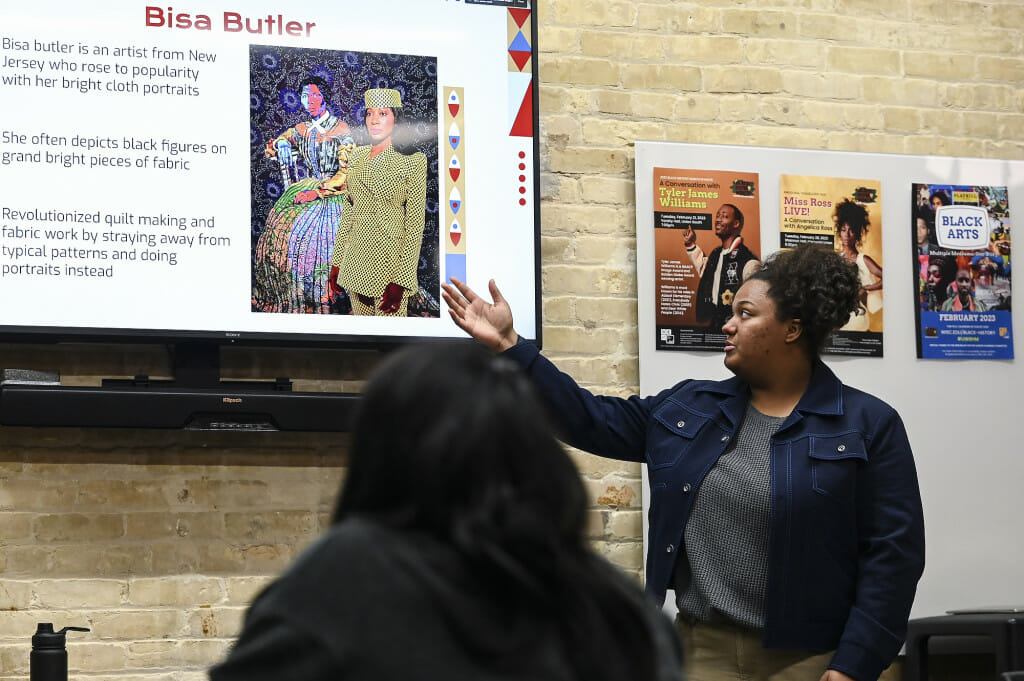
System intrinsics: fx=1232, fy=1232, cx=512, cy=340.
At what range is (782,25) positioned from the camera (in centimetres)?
365

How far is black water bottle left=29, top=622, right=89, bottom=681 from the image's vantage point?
2672 millimetres

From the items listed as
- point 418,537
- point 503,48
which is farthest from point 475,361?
→ point 503,48

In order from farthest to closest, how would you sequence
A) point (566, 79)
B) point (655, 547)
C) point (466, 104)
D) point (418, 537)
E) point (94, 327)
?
point (566, 79)
point (466, 104)
point (94, 327)
point (655, 547)
point (418, 537)

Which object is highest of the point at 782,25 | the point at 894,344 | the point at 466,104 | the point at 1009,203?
the point at 782,25

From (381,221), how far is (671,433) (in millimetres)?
1004

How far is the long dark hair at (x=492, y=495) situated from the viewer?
1.04m

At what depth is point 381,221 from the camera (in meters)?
3.16

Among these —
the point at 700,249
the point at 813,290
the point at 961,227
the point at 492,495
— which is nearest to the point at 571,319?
the point at 700,249

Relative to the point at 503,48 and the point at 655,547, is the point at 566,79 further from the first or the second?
the point at 655,547

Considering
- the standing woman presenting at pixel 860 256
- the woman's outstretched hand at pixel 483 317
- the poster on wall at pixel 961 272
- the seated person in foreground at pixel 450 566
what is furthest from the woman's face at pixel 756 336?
the seated person in foreground at pixel 450 566

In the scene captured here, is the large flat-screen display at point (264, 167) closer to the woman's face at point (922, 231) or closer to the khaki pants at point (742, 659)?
the khaki pants at point (742, 659)

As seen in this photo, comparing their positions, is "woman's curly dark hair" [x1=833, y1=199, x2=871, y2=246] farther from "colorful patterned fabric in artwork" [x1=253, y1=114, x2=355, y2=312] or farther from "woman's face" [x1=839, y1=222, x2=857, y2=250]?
"colorful patterned fabric in artwork" [x1=253, y1=114, x2=355, y2=312]

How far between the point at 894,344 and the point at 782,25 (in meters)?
1.00

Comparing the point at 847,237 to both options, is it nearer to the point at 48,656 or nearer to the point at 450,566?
the point at 48,656
